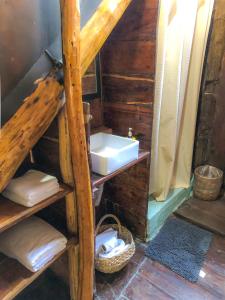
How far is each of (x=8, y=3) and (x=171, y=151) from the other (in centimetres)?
151

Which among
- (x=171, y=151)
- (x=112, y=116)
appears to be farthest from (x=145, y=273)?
(x=112, y=116)

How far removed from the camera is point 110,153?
1.30 m

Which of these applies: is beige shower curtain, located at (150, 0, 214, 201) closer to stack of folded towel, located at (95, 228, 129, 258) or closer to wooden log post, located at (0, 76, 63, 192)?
stack of folded towel, located at (95, 228, 129, 258)

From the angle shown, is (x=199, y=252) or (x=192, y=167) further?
(x=192, y=167)

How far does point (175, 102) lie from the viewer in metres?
1.81

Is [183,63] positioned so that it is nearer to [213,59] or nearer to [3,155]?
[213,59]

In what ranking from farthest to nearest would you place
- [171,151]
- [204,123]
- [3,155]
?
1. [204,123]
2. [171,151]
3. [3,155]

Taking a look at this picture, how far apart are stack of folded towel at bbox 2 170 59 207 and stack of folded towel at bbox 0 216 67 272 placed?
0.24 m

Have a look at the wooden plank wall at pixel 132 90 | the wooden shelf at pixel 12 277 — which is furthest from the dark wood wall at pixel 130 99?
the wooden shelf at pixel 12 277

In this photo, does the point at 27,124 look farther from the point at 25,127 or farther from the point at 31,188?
the point at 31,188

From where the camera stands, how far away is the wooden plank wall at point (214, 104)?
2.11 meters

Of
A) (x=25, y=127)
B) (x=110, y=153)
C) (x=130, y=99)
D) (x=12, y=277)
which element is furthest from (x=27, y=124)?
(x=130, y=99)

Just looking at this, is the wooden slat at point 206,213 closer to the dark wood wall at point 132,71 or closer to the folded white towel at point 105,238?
the folded white towel at point 105,238

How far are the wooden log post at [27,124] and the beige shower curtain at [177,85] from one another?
0.79 meters
